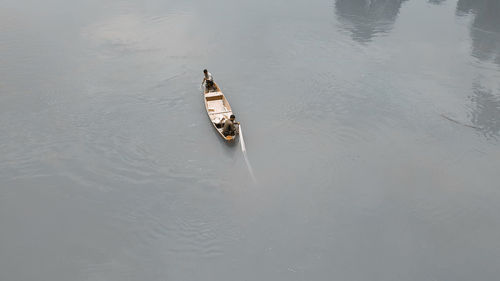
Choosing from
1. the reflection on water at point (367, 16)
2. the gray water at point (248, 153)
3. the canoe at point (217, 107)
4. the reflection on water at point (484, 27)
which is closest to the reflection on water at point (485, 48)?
the reflection on water at point (484, 27)

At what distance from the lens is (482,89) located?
21266 millimetres

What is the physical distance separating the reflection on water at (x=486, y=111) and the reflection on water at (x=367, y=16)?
860 centimetres

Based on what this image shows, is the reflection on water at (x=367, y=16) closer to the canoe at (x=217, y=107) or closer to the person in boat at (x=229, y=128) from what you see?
the canoe at (x=217, y=107)

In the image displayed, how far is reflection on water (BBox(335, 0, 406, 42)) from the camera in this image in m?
28.1

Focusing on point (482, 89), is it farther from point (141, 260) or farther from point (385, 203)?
point (141, 260)

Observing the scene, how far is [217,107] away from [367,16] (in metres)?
18.8

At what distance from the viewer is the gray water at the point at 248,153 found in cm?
1250

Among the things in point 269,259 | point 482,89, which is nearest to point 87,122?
point 269,259

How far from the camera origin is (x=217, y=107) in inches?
731

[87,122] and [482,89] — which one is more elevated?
[87,122]

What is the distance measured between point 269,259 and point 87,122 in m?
11.1

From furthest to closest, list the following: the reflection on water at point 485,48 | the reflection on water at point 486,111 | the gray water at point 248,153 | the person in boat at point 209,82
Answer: the person in boat at point 209,82 → the reflection on water at point 485,48 → the reflection on water at point 486,111 → the gray water at point 248,153

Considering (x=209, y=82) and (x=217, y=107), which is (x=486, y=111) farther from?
(x=209, y=82)

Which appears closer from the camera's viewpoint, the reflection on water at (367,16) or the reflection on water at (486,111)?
the reflection on water at (486,111)
